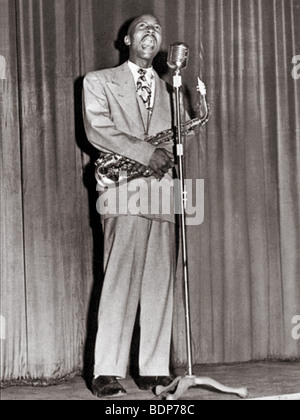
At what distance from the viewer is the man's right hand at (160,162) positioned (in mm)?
3168

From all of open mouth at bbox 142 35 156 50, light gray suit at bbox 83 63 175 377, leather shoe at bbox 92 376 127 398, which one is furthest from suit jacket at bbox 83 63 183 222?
leather shoe at bbox 92 376 127 398

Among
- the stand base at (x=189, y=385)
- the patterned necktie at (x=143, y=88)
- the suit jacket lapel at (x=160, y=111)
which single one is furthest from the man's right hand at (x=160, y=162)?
the stand base at (x=189, y=385)

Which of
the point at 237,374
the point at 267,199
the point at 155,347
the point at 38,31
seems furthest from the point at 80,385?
the point at 38,31

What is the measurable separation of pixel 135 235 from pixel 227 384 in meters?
0.95

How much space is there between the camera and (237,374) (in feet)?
12.4

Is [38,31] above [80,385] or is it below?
above

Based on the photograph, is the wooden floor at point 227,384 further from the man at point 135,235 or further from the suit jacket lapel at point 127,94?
the suit jacket lapel at point 127,94

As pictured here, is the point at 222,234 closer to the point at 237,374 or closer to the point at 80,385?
the point at 237,374

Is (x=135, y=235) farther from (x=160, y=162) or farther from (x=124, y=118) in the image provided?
(x=124, y=118)

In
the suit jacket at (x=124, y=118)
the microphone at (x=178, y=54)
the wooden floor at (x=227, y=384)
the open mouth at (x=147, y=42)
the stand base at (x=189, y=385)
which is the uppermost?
the open mouth at (x=147, y=42)

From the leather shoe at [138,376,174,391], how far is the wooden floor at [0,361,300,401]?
0.03m

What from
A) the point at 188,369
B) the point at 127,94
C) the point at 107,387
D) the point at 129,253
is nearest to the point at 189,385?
the point at 188,369

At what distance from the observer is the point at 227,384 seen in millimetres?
3502

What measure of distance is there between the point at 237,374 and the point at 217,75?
1.78 m
